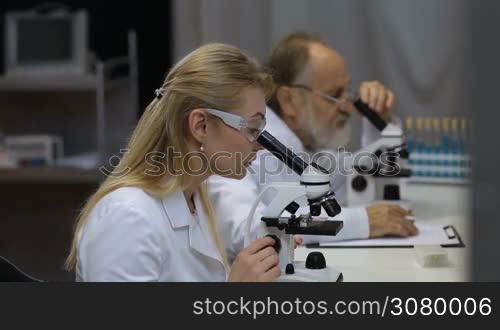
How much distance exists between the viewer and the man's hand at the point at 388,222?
1579mm

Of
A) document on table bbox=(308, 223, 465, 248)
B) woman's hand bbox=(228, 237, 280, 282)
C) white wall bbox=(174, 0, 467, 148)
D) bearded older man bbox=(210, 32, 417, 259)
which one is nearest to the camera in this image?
woman's hand bbox=(228, 237, 280, 282)

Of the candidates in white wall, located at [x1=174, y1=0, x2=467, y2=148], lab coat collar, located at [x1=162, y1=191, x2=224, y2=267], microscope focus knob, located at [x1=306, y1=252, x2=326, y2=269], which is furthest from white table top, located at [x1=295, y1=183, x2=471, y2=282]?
white wall, located at [x1=174, y1=0, x2=467, y2=148]

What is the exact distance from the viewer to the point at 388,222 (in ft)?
5.25

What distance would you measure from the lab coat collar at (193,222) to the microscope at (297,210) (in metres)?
0.08

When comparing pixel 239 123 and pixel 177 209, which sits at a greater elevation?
pixel 239 123

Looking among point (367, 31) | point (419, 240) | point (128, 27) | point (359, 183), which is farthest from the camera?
point (128, 27)

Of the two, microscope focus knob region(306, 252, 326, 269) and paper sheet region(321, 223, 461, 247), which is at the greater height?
microscope focus knob region(306, 252, 326, 269)

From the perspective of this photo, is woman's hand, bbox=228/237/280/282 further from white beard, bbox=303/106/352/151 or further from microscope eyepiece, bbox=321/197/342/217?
white beard, bbox=303/106/352/151

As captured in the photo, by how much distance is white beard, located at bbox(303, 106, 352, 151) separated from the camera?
68.8 inches

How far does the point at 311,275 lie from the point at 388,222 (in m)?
0.62

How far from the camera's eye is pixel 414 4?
2.68 m

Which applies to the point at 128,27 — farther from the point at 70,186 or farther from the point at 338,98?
the point at 338,98

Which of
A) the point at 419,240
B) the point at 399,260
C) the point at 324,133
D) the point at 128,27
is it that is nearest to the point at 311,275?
the point at 399,260

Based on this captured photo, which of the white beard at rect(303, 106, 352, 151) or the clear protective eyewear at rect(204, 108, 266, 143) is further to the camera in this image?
the white beard at rect(303, 106, 352, 151)
